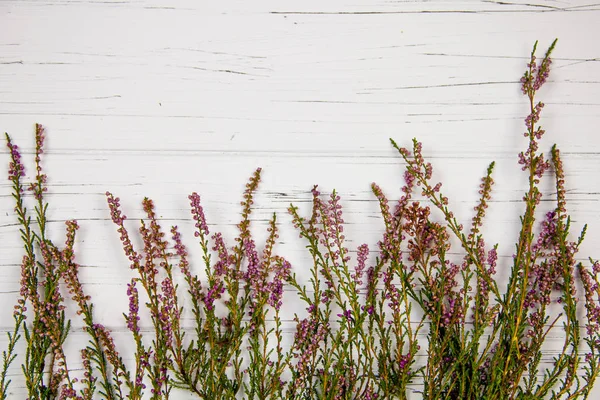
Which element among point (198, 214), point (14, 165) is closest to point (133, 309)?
point (198, 214)

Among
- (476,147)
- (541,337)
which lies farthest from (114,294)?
(541,337)

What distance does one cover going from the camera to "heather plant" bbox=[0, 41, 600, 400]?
154cm

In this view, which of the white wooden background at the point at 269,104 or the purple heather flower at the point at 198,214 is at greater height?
the white wooden background at the point at 269,104

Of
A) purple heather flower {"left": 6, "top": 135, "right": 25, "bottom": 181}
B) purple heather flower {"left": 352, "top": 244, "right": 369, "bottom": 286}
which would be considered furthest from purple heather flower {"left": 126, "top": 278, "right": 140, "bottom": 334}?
purple heather flower {"left": 352, "top": 244, "right": 369, "bottom": 286}

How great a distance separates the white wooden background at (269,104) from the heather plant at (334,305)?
0.21 feet

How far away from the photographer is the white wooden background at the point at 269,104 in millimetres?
1603

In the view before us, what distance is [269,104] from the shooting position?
1.62 meters

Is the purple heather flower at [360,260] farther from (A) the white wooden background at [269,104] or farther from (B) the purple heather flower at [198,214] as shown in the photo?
(B) the purple heather flower at [198,214]

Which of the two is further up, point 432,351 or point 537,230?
point 537,230

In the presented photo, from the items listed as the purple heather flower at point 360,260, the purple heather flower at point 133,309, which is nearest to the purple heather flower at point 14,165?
the purple heather flower at point 133,309

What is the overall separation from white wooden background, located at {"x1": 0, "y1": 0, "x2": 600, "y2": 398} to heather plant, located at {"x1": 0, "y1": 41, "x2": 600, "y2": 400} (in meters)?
0.06

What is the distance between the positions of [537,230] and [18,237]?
1890 mm

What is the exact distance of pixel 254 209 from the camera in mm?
1631

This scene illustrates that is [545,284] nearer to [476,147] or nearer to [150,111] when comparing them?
[476,147]
